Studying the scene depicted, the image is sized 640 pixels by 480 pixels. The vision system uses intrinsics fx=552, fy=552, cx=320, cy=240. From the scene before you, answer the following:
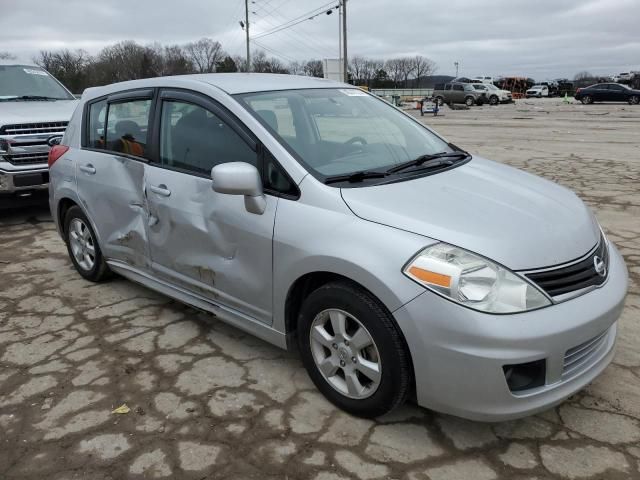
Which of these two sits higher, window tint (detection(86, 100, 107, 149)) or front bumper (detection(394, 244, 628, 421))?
window tint (detection(86, 100, 107, 149))

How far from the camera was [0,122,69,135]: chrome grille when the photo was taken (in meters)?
6.67

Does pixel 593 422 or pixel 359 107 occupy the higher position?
pixel 359 107

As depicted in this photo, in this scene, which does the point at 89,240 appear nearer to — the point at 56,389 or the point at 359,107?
the point at 56,389

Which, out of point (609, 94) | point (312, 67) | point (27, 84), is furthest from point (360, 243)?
point (312, 67)

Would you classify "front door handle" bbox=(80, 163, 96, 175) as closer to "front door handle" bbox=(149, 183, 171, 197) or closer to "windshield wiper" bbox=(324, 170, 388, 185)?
"front door handle" bbox=(149, 183, 171, 197)

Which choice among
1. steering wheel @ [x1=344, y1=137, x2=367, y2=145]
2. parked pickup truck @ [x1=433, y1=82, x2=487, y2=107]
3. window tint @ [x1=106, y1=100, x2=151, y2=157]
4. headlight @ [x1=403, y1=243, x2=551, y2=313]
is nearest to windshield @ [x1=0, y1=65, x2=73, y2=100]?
window tint @ [x1=106, y1=100, x2=151, y2=157]

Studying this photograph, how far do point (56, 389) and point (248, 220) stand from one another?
4.86 feet

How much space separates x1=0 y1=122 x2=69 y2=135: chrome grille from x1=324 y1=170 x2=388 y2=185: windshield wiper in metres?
5.40

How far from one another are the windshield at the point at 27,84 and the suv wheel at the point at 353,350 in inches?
271

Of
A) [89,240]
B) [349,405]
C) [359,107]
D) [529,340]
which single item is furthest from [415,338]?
[89,240]

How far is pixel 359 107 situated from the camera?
3.78 metres

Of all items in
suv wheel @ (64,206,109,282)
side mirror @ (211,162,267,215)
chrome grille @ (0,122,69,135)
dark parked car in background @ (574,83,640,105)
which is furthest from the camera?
dark parked car in background @ (574,83,640,105)

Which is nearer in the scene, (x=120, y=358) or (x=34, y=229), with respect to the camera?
(x=120, y=358)

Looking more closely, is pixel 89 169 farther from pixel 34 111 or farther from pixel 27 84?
pixel 27 84
